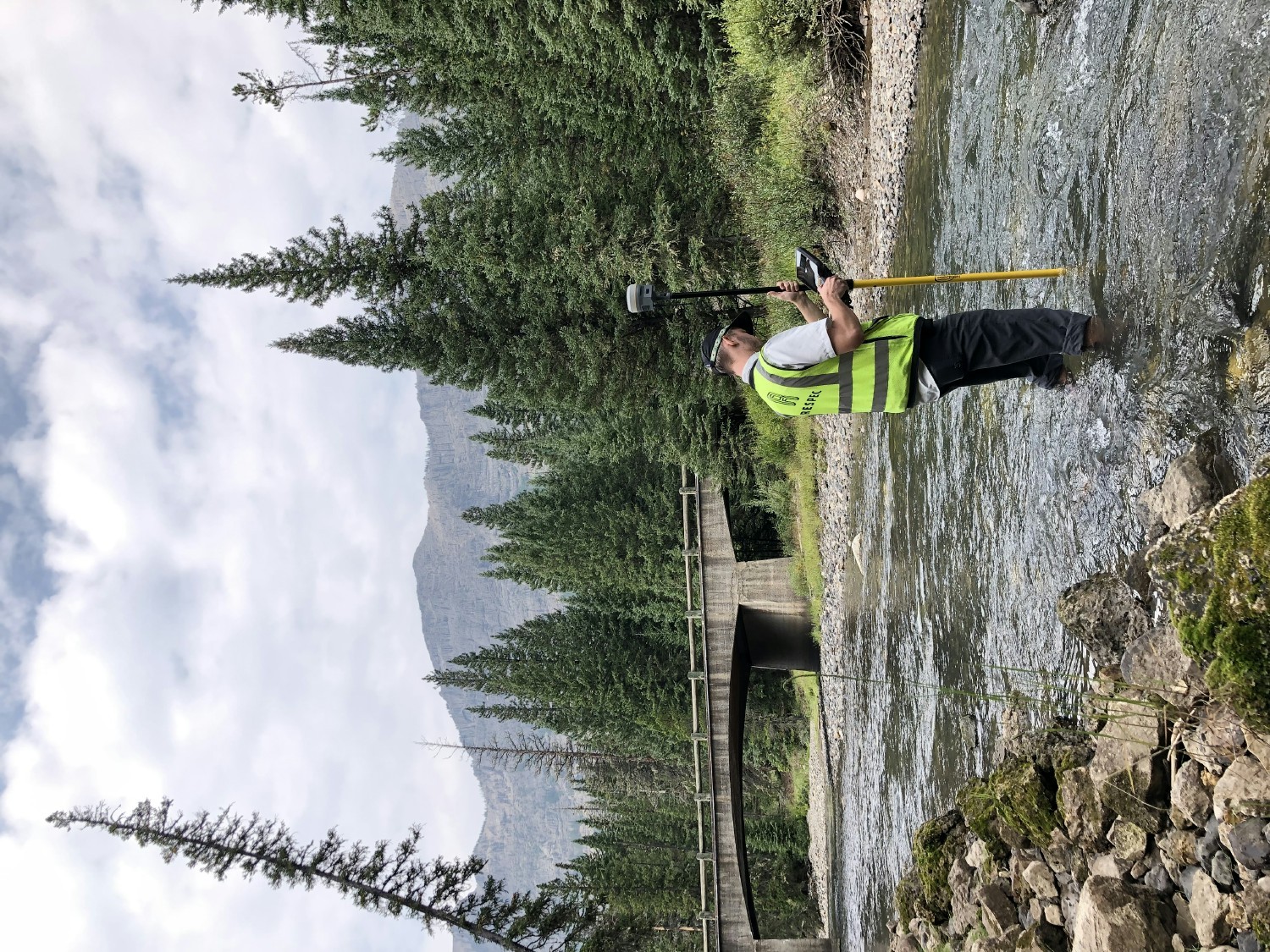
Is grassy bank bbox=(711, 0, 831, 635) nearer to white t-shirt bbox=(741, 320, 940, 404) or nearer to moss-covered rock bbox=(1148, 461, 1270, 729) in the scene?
white t-shirt bbox=(741, 320, 940, 404)

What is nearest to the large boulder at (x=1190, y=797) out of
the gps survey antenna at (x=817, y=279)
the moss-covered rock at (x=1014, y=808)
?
the moss-covered rock at (x=1014, y=808)

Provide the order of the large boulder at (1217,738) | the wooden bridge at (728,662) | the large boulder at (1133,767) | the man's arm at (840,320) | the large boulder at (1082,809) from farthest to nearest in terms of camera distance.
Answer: the wooden bridge at (728,662) < the man's arm at (840,320) < the large boulder at (1082,809) < the large boulder at (1133,767) < the large boulder at (1217,738)

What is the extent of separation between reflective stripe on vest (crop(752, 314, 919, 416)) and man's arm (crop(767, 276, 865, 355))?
0.15 meters

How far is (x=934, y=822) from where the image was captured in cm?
767

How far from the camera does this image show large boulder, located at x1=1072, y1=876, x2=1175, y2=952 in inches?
160

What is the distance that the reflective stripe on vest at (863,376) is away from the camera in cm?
600

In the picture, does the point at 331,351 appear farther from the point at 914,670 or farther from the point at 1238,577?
the point at 1238,577

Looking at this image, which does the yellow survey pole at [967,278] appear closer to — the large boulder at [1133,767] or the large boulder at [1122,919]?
the large boulder at [1133,767]

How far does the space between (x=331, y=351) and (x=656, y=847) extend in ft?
76.7

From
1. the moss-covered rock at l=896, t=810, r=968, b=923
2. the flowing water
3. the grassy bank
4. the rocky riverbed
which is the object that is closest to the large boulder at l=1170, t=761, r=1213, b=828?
the rocky riverbed

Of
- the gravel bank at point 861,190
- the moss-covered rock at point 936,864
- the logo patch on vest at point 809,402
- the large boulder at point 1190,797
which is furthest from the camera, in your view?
the gravel bank at point 861,190

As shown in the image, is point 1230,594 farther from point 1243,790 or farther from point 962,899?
point 962,899

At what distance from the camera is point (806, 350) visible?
586cm

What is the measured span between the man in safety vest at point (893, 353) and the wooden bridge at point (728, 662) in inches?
554
